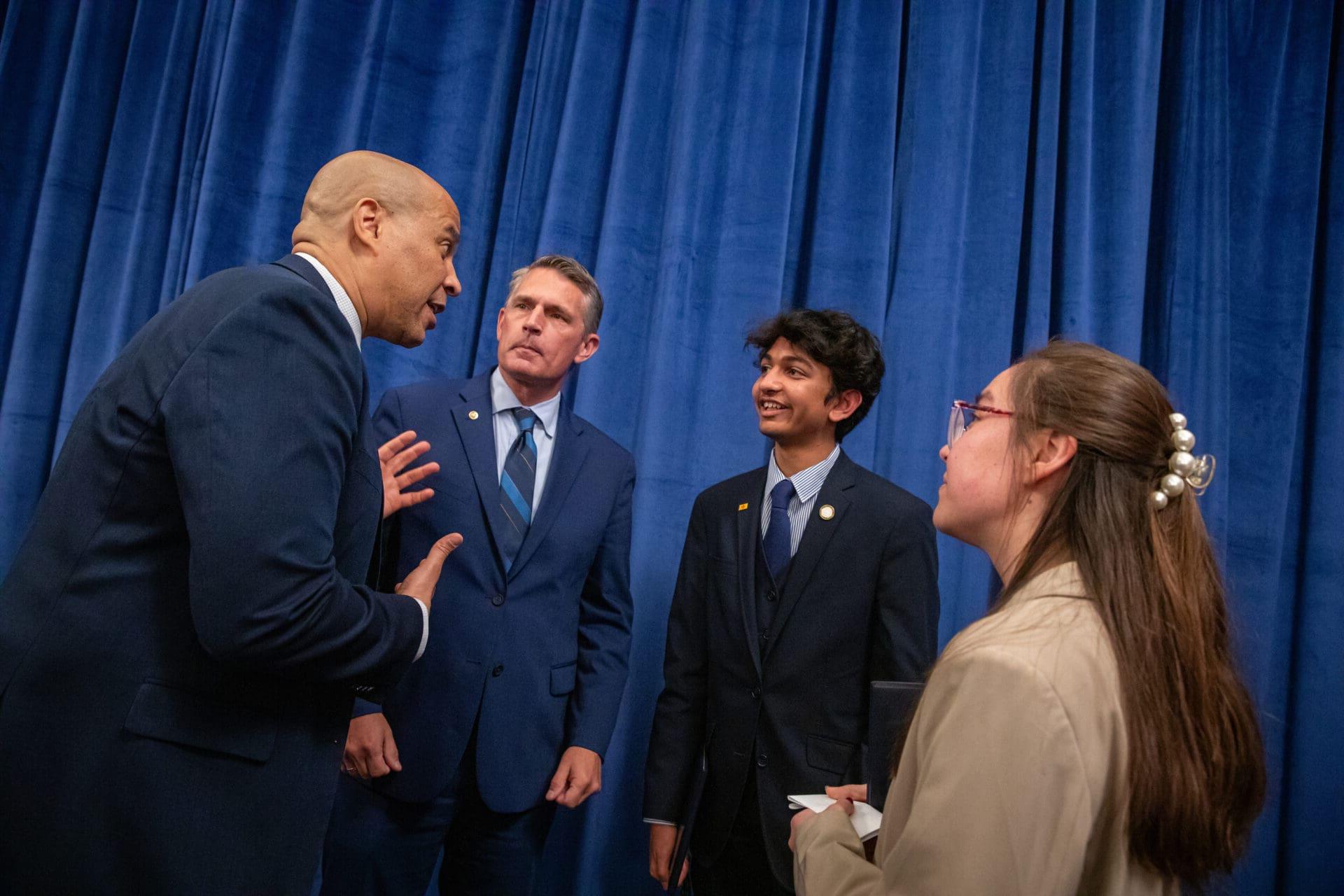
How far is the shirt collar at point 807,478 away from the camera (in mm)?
2008

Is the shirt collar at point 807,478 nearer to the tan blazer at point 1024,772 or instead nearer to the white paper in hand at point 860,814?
the white paper in hand at point 860,814

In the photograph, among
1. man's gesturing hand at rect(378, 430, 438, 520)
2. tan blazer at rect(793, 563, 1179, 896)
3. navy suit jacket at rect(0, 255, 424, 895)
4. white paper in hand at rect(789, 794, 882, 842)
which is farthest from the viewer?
man's gesturing hand at rect(378, 430, 438, 520)

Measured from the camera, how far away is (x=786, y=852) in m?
1.71

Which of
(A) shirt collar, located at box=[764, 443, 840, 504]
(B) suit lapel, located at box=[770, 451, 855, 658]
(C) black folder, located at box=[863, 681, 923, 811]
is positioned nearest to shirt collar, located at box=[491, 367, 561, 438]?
(A) shirt collar, located at box=[764, 443, 840, 504]

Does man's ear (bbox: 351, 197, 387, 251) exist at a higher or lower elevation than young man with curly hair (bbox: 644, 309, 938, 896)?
higher

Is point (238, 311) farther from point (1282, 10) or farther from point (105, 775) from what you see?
point (1282, 10)

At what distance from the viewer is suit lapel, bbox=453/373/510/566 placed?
185cm

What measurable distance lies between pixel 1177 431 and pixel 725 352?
5.59 ft

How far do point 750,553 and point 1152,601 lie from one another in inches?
43.6

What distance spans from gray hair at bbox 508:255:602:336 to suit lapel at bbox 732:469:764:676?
58 centimetres

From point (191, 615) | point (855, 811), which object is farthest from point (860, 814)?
point (191, 615)

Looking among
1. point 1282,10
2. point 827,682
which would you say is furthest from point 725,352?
point 1282,10

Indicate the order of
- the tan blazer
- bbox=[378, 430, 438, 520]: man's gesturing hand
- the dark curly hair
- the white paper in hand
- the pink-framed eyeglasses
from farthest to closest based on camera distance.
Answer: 1. the dark curly hair
2. bbox=[378, 430, 438, 520]: man's gesturing hand
3. the pink-framed eyeglasses
4. the white paper in hand
5. the tan blazer

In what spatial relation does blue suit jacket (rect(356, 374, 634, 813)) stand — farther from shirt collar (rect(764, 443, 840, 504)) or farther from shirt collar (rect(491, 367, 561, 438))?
shirt collar (rect(764, 443, 840, 504))
